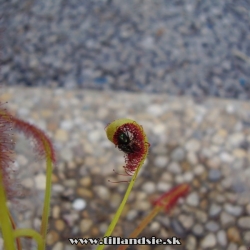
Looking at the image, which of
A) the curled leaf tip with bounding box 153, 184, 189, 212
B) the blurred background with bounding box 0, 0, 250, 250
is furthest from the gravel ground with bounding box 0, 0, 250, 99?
the curled leaf tip with bounding box 153, 184, 189, 212

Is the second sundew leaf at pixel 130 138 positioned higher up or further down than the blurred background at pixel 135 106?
higher up

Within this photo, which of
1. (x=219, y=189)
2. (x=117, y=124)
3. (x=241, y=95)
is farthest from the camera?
(x=241, y=95)

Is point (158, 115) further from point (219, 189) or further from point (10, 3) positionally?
point (10, 3)

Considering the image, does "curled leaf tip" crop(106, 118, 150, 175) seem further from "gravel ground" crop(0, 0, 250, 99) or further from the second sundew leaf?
"gravel ground" crop(0, 0, 250, 99)

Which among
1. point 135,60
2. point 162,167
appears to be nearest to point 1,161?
point 162,167

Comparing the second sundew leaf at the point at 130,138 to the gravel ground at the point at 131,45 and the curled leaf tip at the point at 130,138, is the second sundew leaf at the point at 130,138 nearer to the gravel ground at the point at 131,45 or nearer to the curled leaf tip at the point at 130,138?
the curled leaf tip at the point at 130,138

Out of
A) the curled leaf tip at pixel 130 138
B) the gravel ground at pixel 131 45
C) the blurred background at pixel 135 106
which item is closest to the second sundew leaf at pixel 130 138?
the curled leaf tip at pixel 130 138

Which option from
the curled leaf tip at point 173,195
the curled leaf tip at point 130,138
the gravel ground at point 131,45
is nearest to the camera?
the curled leaf tip at point 130,138
